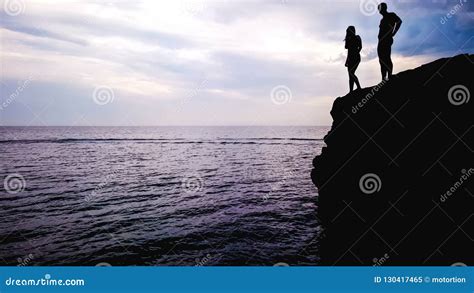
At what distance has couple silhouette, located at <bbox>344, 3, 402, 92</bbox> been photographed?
8.83 metres

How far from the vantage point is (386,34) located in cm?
892

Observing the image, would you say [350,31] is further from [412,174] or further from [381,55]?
[412,174]

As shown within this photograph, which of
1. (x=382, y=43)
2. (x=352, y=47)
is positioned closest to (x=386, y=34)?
(x=382, y=43)

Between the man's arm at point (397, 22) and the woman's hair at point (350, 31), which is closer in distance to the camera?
the man's arm at point (397, 22)

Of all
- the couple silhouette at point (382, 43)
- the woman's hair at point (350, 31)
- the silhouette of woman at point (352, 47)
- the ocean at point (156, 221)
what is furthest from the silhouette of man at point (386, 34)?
the ocean at point (156, 221)

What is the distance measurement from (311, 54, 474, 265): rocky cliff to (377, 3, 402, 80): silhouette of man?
2.06 feet

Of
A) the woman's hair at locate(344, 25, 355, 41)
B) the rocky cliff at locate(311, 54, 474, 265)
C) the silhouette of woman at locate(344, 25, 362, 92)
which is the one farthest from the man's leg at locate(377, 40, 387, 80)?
the woman's hair at locate(344, 25, 355, 41)

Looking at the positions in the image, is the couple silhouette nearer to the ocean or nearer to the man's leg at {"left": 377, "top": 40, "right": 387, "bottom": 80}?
the man's leg at {"left": 377, "top": 40, "right": 387, "bottom": 80}

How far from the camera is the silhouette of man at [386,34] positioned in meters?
8.80

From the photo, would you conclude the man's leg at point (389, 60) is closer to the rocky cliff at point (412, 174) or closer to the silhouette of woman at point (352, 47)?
the rocky cliff at point (412, 174)

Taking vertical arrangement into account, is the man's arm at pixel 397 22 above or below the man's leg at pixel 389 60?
above

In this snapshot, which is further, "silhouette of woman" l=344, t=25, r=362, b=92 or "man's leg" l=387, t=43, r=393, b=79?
"silhouette of woman" l=344, t=25, r=362, b=92

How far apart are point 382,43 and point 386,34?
1.05 ft
